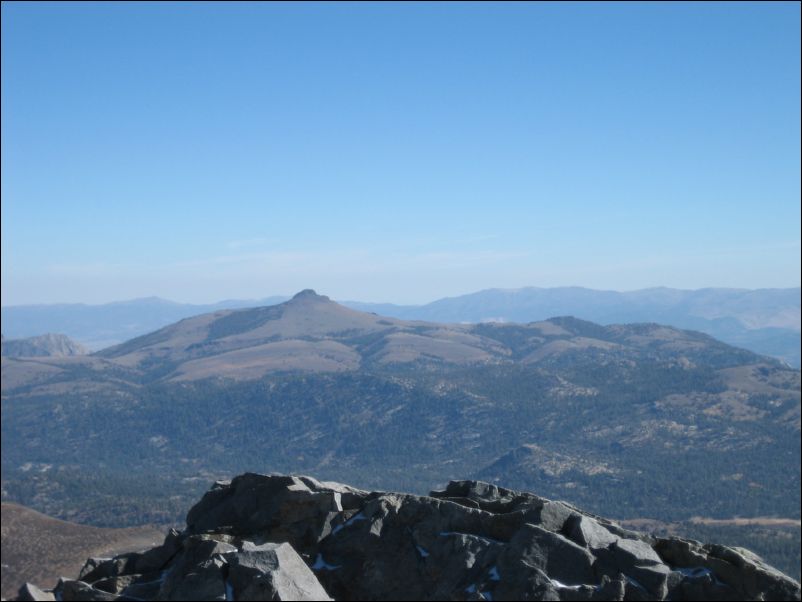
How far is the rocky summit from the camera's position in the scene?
27297 mm

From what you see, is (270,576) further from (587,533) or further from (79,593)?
(587,533)

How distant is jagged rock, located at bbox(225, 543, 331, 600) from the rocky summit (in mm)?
45

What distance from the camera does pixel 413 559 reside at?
3091 cm

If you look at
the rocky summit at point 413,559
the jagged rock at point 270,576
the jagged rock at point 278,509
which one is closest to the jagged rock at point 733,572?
the rocky summit at point 413,559

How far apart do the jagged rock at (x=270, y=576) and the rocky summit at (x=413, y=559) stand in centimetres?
5

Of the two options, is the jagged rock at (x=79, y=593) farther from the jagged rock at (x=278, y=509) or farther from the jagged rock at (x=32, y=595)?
the jagged rock at (x=278, y=509)

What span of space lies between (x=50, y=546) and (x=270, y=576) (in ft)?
489

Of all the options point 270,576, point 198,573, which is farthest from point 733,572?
point 198,573

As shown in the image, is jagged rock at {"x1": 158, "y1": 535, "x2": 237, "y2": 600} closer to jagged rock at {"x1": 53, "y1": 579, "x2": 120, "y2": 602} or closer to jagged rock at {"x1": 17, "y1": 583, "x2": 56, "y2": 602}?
jagged rock at {"x1": 53, "y1": 579, "x2": 120, "y2": 602}

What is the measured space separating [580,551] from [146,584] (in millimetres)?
16903

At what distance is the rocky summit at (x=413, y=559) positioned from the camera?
27297 millimetres

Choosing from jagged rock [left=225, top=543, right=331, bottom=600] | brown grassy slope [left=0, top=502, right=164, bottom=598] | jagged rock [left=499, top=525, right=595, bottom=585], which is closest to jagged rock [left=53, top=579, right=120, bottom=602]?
jagged rock [left=225, top=543, right=331, bottom=600]

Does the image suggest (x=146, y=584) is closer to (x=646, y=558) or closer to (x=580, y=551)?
(x=580, y=551)

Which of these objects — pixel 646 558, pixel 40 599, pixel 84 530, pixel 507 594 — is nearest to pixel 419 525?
pixel 507 594
